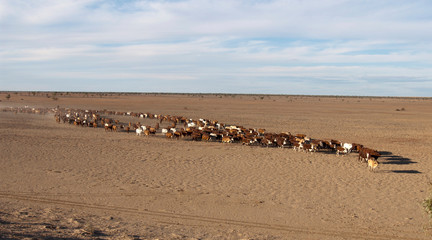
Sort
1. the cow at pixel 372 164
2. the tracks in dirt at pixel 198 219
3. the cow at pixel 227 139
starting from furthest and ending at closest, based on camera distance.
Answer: the cow at pixel 227 139, the cow at pixel 372 164, the tracks in dirt at pixel 198 219

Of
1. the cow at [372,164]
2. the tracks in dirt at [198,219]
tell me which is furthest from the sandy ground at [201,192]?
the cow at [372,164]

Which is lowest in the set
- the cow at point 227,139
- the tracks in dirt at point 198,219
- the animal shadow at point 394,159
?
the tracks in dirt at point 198,219

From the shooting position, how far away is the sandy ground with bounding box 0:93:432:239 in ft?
27.0

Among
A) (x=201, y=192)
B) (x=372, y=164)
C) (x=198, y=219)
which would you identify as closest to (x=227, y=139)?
(x=372, y=164)

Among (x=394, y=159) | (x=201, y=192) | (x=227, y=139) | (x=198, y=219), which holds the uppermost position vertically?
(x=227, y=139)

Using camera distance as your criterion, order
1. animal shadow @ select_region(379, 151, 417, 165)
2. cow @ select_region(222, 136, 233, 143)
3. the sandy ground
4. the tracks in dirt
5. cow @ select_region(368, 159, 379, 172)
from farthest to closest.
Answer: cow @ select_region(222, 136, 233, 143) → animal shadow @ select_region(379, 151, 417, 165) → cow @ select_region(368, 159, 379, 172) → the tracks in dirt → the sandy ground

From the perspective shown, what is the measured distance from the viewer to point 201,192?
1123 cm

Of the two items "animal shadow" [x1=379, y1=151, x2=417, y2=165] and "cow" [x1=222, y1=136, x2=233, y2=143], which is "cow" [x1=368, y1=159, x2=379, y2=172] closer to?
"animal shadow" [x1=379, y1=151, x2=417, y2=165]

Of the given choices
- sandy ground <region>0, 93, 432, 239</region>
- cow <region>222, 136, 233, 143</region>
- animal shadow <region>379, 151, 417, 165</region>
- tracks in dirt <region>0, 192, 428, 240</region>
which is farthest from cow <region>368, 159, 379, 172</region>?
cow <region>222, 136, 233, 143</region>

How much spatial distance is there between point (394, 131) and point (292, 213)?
21.3 meters

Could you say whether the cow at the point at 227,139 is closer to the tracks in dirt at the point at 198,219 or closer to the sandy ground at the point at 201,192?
the sandy ground at the point at 201,192

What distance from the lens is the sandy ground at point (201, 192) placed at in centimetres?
824

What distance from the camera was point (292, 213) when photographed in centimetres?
968

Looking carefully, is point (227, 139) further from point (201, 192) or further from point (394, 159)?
point (201, 192)
